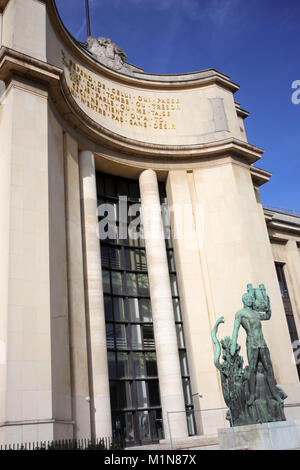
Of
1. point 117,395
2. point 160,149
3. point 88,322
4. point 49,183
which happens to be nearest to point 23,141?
point 49,183

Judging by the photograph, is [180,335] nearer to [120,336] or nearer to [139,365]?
[139,365]

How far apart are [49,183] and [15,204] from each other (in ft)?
7.01

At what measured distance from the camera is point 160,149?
26328mm

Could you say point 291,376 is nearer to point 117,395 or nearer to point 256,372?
point 117,395

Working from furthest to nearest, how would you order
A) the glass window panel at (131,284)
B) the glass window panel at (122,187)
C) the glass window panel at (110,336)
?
the glass window panel at (122,187) < the glass window panel at (131,284) < the glass window panel at (110,336)

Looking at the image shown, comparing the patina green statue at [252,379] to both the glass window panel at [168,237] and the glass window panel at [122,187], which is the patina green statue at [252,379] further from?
the glass window panel at [122,187]

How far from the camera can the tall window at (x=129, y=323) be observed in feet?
67.8

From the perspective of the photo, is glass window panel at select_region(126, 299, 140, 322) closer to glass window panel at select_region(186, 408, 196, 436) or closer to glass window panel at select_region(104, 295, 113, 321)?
glass window panel at select_region(104, 295, 113, 321)

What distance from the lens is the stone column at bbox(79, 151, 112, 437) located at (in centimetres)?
1836

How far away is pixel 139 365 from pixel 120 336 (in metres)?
1.69

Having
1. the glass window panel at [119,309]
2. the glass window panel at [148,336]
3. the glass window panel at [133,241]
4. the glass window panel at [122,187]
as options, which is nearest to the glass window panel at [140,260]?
the glass window panel at [133,241]

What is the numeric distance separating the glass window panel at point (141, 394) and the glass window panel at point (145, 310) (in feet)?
10.7

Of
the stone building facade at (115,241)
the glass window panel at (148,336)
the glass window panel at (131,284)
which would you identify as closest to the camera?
the stone building facade at (115,241)

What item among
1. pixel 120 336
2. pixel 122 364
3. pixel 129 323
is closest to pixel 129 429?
pixel 122 364
